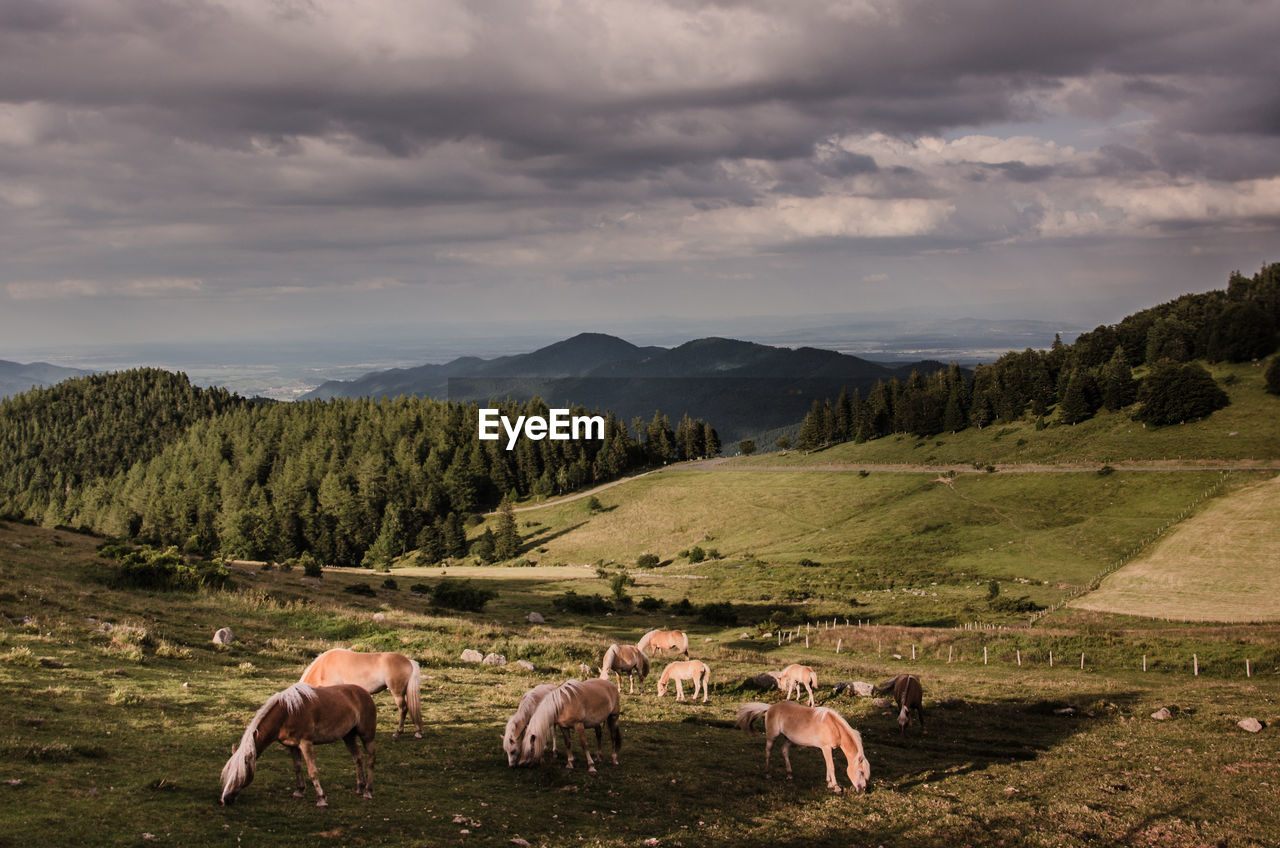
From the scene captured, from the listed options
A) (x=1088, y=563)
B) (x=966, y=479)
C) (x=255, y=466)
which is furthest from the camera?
(x=255, y=466)

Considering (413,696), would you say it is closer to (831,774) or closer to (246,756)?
(246,756)

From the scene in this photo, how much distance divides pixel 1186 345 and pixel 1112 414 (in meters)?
36.3

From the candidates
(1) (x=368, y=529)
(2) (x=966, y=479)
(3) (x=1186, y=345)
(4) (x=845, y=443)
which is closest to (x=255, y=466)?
(1) (x=368, y=529)

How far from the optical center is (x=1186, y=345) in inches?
5768

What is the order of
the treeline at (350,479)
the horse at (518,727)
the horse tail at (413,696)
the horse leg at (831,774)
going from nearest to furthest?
the horse at (518,727), the horse leg at (831,774), the horse tail at (413,696), the treeline at (350,479)

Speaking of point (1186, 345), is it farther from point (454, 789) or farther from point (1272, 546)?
point (454, 789)

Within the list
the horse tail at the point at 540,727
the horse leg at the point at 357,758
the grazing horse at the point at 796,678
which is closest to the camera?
the horse leg at the point at 357,758

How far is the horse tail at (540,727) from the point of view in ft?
49.3

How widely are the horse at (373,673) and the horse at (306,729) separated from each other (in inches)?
129

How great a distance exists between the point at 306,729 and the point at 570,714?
5211 mm

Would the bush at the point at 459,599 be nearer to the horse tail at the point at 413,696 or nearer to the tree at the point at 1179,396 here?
the horse tail at the point at 413,696

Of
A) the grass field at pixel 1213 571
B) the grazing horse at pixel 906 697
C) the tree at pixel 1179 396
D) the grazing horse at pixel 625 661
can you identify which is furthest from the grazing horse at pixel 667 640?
the tree at pixel 1179 396

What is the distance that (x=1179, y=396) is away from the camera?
115688mm

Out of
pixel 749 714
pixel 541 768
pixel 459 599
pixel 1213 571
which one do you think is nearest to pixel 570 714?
pixel 541 768
